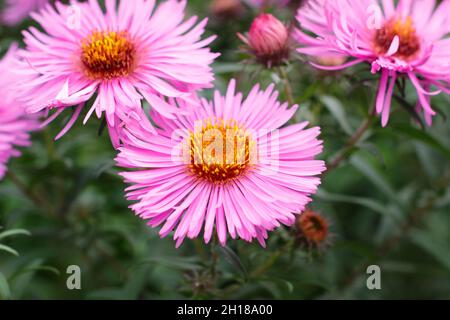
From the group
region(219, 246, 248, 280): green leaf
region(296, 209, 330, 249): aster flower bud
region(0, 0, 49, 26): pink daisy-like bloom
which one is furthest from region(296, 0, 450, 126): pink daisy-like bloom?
region(0, 0, 49, 26): pink daisy-like bloom

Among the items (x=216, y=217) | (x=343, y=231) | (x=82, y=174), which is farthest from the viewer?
(x=343, y=231)

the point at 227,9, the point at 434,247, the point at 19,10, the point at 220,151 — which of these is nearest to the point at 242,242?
the point at 220,151

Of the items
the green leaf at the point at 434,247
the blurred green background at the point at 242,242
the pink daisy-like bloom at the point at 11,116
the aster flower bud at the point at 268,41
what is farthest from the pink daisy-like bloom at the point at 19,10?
the green leaf at the point at 434,247

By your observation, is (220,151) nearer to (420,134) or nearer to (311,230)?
(311,230)

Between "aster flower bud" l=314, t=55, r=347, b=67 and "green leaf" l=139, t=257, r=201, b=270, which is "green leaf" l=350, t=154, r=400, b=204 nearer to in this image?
"aster flower bud" l=314, t=55, r=347, b=67

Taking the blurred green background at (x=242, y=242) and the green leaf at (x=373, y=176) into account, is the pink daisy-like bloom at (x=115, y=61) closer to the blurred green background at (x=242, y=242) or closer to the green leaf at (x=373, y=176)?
the blurred green background at (x=242, y=242)
